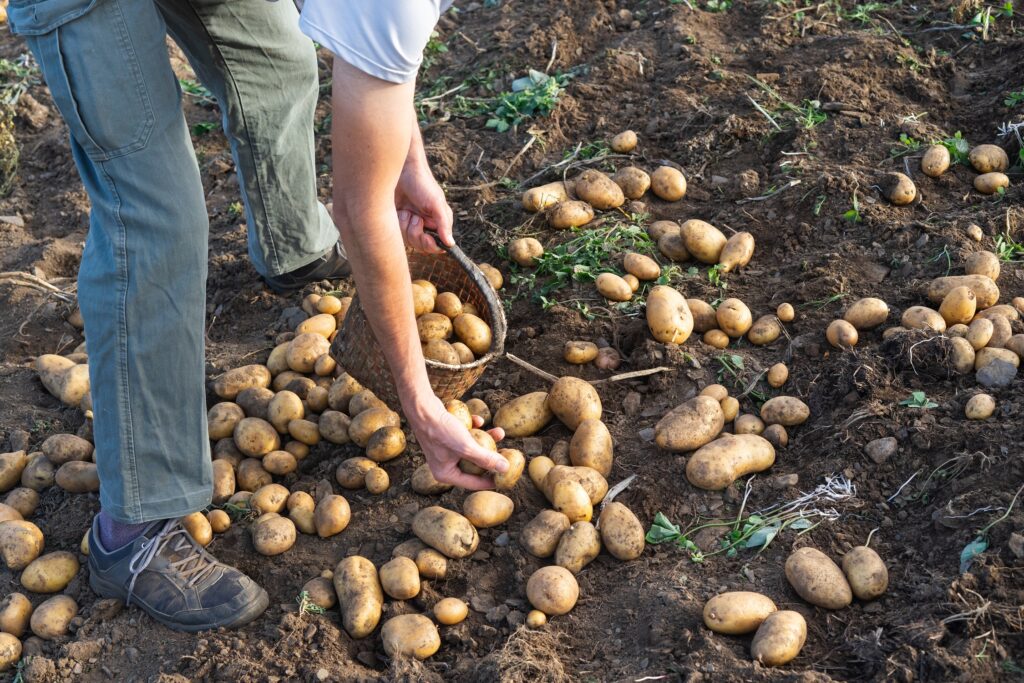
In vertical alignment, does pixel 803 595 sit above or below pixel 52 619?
above

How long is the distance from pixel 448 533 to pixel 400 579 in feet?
0.58

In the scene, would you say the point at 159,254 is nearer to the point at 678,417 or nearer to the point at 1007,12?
the point at 678,417

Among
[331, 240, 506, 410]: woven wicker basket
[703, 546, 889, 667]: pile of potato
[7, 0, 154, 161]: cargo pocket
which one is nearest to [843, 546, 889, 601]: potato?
[703, 546, 889, 667]: pile of potato

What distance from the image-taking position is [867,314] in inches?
120

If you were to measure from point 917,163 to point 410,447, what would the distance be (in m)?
2.21

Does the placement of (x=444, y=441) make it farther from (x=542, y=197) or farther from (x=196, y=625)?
(x=542, y=197)

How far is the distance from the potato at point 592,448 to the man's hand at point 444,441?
472 millimetres

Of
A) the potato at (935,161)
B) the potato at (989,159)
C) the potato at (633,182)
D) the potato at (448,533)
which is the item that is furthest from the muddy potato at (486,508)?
the potato at (989,159)

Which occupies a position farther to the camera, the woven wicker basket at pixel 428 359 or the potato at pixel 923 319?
the potato at pixel 923 319

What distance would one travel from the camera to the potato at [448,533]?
2652 mm

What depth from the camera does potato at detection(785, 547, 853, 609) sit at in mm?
2303

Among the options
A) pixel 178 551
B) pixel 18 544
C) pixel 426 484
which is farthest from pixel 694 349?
pixel 18 544

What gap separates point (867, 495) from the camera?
2.58 metres

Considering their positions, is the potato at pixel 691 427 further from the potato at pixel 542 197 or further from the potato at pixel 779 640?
the potato at pixel 542 197
